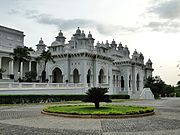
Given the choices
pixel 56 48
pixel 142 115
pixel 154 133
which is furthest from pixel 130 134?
pixel 56 48

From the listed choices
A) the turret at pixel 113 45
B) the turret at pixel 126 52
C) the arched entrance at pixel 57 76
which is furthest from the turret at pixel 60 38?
the turret at pixel 126 52

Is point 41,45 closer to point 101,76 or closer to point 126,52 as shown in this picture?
point 101,76

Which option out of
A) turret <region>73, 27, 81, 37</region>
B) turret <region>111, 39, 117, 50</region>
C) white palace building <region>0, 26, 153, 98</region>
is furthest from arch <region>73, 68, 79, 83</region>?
turret <region>111, 39, 117, 50</region>

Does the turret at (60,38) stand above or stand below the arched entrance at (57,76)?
above

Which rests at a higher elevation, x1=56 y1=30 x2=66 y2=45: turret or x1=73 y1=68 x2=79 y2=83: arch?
x1=56 y1=30 x2=66 y2=45: turret

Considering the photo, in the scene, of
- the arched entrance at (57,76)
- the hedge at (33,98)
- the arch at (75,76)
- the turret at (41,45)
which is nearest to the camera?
the hedge at (33,98)

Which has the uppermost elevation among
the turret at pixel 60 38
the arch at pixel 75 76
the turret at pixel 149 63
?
the turret at pixel 60 38

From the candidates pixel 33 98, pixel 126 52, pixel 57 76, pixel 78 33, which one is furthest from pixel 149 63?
pixel 33 98

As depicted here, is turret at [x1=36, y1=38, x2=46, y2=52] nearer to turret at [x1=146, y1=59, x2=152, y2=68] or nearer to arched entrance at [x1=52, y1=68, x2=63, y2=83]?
arched entrance at [x1=52, y1=68, x2=63, y2=83]

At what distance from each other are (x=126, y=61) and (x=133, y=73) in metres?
4.76

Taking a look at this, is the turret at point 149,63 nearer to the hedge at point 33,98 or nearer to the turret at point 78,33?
the turret at point 78,33

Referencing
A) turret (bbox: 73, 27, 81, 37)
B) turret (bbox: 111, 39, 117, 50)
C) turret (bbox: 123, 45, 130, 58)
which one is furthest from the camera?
turret (bbox: 123, 45, 130, 58)

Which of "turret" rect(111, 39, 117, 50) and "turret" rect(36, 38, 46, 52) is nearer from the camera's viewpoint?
"turret" rect(36, 38, 46, 52)

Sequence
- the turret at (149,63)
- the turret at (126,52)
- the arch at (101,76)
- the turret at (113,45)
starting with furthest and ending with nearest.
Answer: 1. the turret at (149,63)
2. the turret at (126,52)
3. the turret at (113,45)
4. the arch at (101,76)
